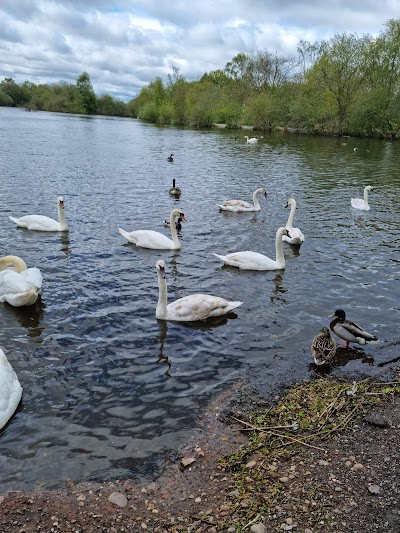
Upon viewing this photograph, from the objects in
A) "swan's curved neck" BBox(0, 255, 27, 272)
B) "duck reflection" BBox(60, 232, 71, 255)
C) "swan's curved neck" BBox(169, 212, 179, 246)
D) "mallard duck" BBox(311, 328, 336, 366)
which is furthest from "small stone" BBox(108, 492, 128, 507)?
"swan's curved neck" BBox(169, 212, 179, 246)

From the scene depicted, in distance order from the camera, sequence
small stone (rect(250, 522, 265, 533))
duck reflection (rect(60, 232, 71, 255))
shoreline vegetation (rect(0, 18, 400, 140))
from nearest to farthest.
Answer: small stone (rect(250, 522, 265, 533)) < duck reflection (rect(60, 232, 71, 255)) < shoreline vegetation (rect(0, 18, 400, 140))

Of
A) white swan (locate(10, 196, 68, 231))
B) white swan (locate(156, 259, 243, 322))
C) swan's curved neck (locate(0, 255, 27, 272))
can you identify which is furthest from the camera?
white swan (locate(10, 196, 68, 231))

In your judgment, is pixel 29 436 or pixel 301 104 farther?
pixel 301 104

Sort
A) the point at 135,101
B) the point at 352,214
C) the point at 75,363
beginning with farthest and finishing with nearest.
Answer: the point at 135,101 < the point at 352,214 < the point at 75,363

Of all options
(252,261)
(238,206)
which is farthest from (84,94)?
(252,261)

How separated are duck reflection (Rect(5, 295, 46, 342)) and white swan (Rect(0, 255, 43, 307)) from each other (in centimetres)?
13

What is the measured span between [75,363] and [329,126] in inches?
2735

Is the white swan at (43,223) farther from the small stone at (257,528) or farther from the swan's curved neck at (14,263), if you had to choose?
the small stone at (257,528)

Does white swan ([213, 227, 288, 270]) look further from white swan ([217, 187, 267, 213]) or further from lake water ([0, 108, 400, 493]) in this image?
white swan ([217, 187, 267, 213])

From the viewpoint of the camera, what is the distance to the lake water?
19.7 ft

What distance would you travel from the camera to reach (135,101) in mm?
153375

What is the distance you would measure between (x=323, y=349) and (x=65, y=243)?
30.0ft

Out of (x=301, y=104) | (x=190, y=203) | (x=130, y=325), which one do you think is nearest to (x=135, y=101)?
(x=301, y=104)

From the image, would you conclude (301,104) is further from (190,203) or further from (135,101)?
(135,101)
